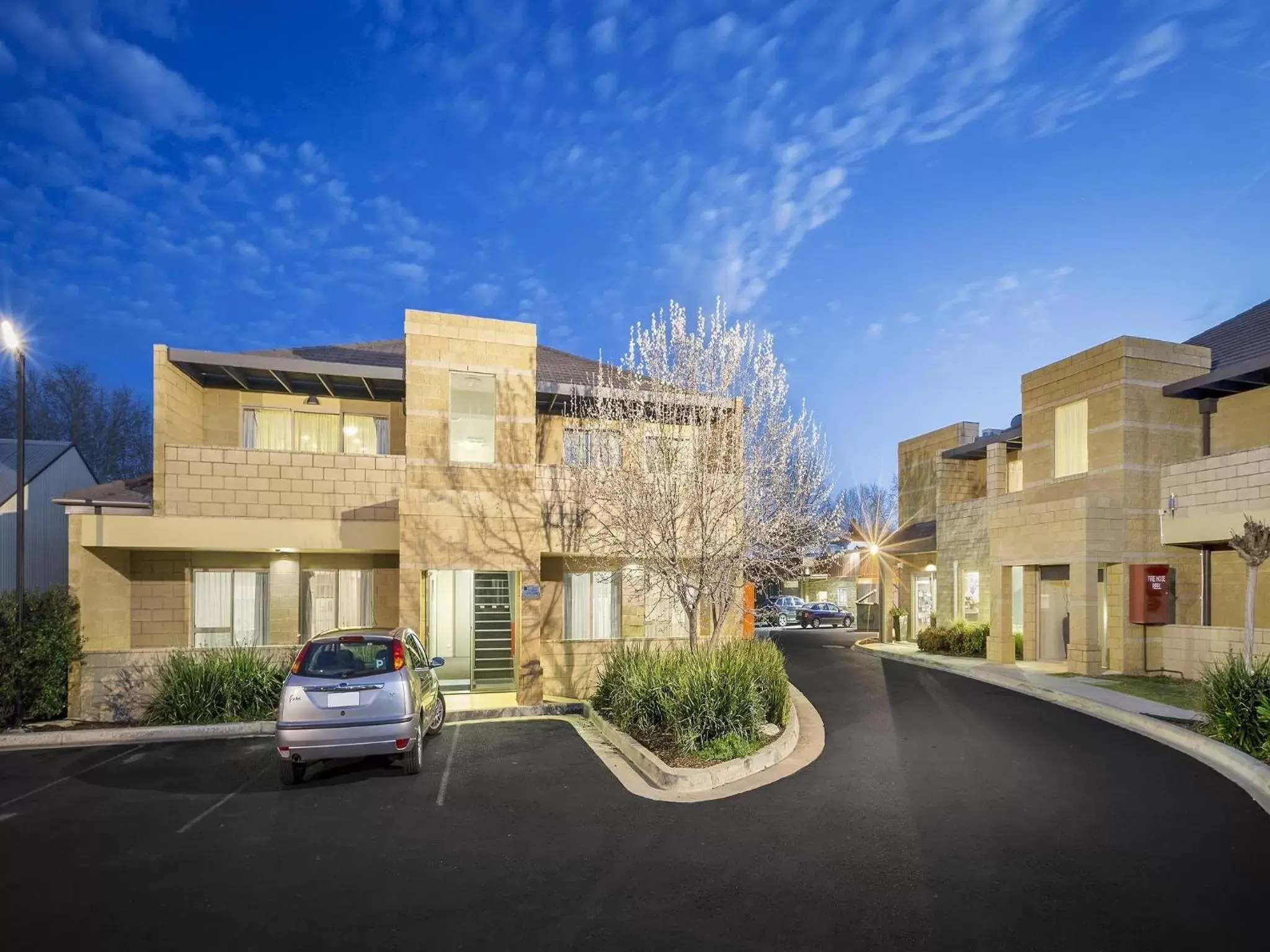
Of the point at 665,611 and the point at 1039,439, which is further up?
Result: the point at 1039,439

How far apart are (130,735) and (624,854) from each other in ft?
30.5

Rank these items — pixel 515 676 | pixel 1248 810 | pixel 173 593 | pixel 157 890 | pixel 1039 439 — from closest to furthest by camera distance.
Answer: pixel 157 890 < pixel 1248 810 < pixel 515 676 < pixel 173 593 < pixel 1039 439

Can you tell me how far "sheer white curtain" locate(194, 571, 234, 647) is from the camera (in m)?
16.6

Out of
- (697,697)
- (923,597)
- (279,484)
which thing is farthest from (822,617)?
(697,697)

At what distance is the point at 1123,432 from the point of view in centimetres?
1855

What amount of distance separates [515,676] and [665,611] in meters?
4.47

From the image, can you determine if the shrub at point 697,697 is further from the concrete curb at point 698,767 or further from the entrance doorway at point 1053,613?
the entrance doorway at point 1053,613

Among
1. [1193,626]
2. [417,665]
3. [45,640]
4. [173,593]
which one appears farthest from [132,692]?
[1193,626]

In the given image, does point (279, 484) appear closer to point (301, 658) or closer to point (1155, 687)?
point (301, 658)

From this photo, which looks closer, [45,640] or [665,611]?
[45,640]

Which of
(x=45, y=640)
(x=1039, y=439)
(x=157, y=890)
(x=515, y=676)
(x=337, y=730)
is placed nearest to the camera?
(x=157, y=890)

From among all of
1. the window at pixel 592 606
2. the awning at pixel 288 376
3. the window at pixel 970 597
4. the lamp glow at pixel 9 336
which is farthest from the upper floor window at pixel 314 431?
the window at pixel 970 597

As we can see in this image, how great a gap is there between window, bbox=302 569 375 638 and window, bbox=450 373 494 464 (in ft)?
14.0

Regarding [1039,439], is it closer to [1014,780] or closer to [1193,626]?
[1193,626]
